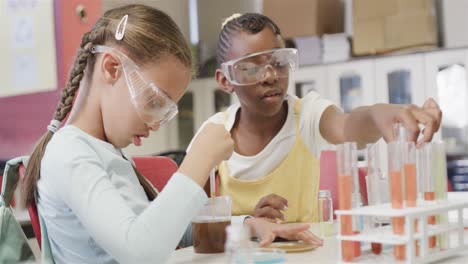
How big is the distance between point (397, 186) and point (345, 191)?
0.06 m

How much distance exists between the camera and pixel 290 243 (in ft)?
3.14

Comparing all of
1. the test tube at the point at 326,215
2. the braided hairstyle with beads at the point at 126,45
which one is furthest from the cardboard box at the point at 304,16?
the braided hairstyle with beads at the point at 126,45

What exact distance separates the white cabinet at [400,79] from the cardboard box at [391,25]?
0.27 ft

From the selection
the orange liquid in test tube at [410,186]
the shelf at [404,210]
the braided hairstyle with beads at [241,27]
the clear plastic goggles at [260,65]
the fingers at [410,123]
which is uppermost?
the braided hairstyle with beads at [241,27]

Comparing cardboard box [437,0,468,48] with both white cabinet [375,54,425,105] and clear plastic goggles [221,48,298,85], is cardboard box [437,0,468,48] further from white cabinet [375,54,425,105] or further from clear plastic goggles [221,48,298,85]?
clear plastic goggles [221,48,298,85]

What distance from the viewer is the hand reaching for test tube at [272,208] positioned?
1.14 meters

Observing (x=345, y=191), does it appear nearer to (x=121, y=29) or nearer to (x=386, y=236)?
(x=386, y=236)

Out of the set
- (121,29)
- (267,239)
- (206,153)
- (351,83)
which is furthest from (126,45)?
(351,83)

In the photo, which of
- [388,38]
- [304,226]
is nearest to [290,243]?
[304,226]

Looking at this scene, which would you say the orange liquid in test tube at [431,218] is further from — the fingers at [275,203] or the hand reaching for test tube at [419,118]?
the fingers at [275,203]

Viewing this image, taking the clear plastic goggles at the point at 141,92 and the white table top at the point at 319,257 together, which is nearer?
the white table top at the point at 319,257

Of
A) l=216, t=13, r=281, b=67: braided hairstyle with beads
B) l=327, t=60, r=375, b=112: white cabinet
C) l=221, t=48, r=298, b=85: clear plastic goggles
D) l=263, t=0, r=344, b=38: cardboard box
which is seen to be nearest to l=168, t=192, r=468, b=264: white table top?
l=221, t=48, r=298, b=85: clear plastic goggles

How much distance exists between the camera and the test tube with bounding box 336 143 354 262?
0.74 m

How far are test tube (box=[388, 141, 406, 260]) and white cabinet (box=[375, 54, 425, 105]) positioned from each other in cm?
312
